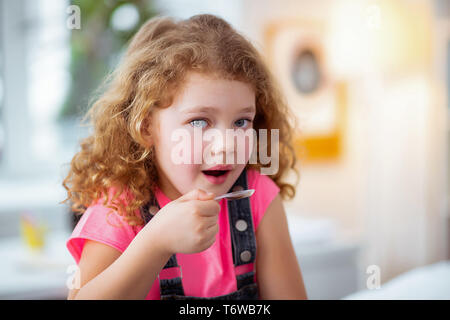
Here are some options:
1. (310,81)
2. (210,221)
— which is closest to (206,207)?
(210,221)

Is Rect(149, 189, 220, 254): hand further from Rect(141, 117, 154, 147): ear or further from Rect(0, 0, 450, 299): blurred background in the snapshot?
Rect(0, 0, 450, 299): blurred background

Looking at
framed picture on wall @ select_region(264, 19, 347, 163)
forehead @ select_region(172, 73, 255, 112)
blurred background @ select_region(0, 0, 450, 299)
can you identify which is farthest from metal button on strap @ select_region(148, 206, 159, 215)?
framed picture on wall @ select_region(264, 19, 347, 163)

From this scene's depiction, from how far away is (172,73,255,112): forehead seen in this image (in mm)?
401

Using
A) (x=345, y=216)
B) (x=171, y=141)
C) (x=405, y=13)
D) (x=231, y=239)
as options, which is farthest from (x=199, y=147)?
(x=405, y=13)

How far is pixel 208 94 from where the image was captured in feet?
1.32

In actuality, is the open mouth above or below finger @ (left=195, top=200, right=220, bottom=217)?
above

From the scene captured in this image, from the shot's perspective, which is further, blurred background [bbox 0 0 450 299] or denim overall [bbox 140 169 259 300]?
blurred background [bbox 0 0 450 299]

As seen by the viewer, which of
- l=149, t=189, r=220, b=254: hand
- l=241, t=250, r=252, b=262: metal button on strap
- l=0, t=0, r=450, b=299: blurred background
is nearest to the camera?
l=149, t=189, r=220, b=254: hand

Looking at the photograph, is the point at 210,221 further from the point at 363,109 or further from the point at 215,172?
the point at 363,109

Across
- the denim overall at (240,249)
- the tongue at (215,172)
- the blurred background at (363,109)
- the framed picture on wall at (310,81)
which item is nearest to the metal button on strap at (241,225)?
the denim overall at (240,249)

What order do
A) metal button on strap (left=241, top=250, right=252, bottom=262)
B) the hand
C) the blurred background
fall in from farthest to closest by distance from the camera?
1. the blurred background
2. metal button on strap (left=241, top=250, right=252, bottom=262)
3. the hand

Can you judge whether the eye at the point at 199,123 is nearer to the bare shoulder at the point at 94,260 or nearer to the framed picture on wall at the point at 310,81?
the bare shoulder at the point at 94,260

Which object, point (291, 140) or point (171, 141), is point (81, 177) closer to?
point (171, 141)

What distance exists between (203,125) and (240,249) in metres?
0.17
